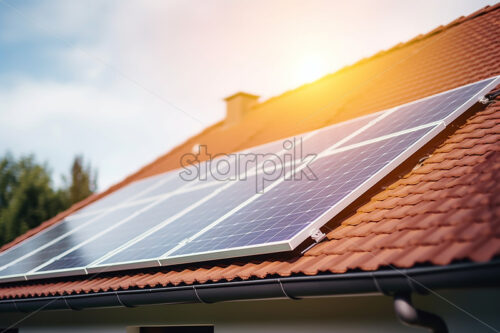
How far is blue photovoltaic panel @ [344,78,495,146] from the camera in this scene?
5.27 metres

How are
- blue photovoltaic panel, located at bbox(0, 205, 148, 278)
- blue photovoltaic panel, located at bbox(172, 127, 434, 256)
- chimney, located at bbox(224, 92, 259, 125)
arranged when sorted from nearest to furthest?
blue photovoltaic panel, located at bbox(172, 127, 434, 256), blue photovoltaic panel, located at bbox(0, 205, 148, 278), chimney, located at bbox(224, 92, 259, 125)

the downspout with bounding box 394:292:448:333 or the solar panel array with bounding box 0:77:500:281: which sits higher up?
the solar panel array with bounding box 0:77:500:281

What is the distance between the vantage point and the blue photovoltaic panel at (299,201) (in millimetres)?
4184

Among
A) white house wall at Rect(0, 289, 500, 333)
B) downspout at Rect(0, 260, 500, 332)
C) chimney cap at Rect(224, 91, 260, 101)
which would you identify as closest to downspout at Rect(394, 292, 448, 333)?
downspout at Rect(0, 260, 500, 332)

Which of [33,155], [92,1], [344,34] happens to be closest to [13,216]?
[33,155]

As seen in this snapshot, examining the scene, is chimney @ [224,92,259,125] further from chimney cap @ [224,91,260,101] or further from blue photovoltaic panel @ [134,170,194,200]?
blue photovoltaic panel @ [134,170,194,200]

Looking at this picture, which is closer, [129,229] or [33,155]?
[129,229]

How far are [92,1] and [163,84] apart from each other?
1.97 metres

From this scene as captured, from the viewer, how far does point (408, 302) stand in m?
3.02

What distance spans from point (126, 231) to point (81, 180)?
129ft

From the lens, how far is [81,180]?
4312 cm

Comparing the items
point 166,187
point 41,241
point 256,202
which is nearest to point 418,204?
point 256,202

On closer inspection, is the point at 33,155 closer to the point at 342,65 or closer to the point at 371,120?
the point at 342,65

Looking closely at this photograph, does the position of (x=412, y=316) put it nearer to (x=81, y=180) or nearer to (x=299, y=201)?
(x=299, y=201)
